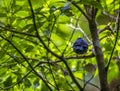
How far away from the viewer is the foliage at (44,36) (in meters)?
0.89

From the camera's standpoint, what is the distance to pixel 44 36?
102 centimetres

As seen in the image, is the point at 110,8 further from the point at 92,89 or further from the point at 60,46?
the point at 92,89

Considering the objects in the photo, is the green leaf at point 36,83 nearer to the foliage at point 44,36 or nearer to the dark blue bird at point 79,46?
the foliage at point 44,36

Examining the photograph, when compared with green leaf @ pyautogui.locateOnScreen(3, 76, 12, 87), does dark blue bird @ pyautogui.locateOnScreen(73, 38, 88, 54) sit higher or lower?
higher

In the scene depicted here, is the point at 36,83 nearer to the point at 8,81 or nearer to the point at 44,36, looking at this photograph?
the point at 8,81

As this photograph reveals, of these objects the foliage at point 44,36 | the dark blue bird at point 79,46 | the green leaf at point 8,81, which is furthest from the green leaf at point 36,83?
the dark blue bird at point 79,46

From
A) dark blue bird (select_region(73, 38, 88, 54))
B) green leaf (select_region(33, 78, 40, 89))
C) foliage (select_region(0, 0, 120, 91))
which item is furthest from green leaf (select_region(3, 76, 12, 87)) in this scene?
dark blue bird (select_region(73, 38, 88, 54))

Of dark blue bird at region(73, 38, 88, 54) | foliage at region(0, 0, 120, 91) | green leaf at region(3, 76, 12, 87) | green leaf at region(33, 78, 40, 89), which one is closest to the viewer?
foliage at region(0, 0, 120, 91)

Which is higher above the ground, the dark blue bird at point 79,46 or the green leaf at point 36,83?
the dark blue bird at point 79,46

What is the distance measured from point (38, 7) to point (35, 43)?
0.14m

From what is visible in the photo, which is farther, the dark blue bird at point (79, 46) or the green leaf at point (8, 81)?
the green leaf at point (8, 81)

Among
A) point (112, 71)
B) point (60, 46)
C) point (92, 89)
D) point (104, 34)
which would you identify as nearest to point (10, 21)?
point (60, 46)

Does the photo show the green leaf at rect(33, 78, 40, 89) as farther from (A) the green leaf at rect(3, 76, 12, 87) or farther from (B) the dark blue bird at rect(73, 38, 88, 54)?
(B) the dark blue bird at rect(73, 38, 88, 54)

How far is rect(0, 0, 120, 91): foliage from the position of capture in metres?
0.89
